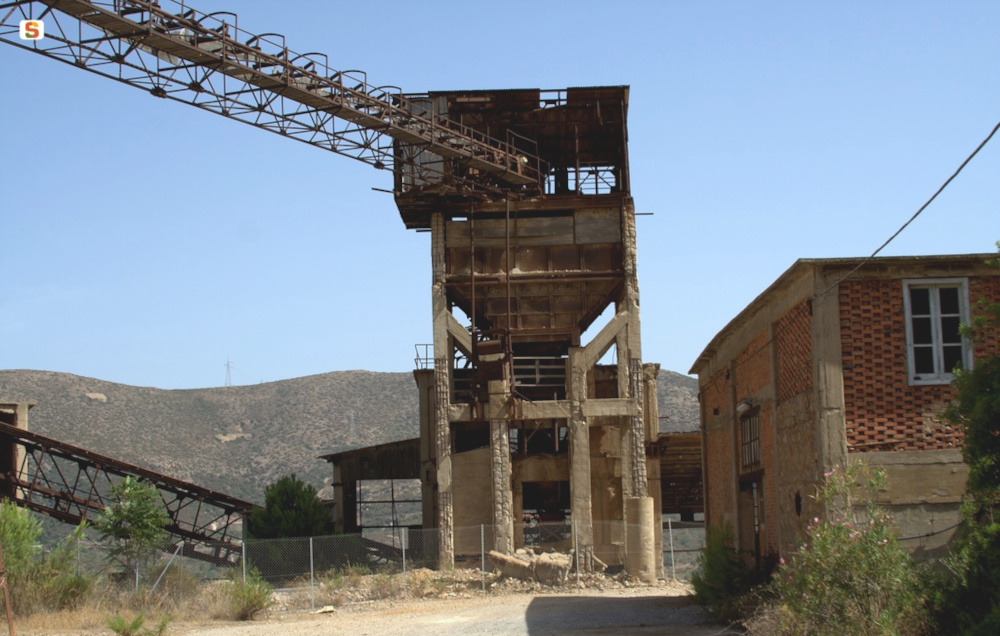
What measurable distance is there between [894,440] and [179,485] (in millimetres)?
25942

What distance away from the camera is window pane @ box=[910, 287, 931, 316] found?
18078mm

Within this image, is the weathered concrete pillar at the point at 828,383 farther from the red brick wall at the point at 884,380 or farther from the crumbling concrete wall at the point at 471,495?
the crumbling concrete wall at the point at 471,495

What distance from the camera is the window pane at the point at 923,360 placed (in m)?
18.1

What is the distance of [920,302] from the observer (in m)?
18.1

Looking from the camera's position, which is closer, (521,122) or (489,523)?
(489,523)

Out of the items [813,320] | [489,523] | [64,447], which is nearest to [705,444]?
[489,523]

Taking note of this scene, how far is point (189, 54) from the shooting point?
27.3 meters

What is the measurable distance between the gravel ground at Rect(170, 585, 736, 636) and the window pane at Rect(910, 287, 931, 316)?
620 centimetres

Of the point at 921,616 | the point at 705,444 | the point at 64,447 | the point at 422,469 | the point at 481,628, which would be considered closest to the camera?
the point at 921,616

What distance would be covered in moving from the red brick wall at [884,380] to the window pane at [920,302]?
225 mm

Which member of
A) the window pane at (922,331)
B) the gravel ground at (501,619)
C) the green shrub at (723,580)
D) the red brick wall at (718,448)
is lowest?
the gravel ground at (501,619)

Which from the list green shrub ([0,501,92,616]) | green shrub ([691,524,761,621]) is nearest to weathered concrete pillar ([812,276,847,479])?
green shrub ([691,524,761,621])

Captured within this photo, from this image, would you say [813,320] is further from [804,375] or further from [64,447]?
[64,447]

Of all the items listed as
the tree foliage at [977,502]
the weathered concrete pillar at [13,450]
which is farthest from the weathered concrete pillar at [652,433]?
the tree foliage at [977,502]
